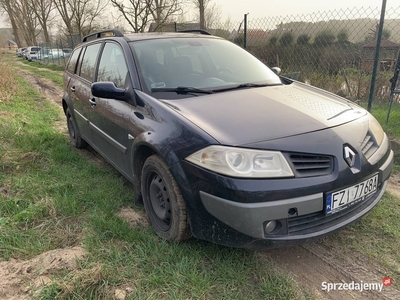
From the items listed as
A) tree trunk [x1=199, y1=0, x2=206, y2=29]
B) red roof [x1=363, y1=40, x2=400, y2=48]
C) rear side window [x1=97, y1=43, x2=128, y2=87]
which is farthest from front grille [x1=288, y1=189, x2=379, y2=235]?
tree trunk [x1=199, y1=0, x2=206, y2=29]

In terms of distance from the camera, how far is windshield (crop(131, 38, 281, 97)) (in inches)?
113

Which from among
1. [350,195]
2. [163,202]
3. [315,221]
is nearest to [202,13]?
[163,202]

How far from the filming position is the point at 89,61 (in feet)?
13.4

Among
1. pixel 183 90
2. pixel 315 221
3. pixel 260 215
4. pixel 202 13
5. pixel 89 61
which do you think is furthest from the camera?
pixel 202 13

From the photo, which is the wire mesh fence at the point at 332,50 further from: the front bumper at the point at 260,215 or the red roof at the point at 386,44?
the front bumper at the point at 260,215

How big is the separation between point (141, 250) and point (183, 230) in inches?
14.5

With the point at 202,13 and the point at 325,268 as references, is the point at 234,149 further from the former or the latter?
the point at 202,13

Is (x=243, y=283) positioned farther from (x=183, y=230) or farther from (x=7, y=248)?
(x=7, y=248)

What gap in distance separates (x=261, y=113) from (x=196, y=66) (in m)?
1.07

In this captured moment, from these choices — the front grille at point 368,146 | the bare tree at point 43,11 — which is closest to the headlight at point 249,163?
the front grille at point 368,146

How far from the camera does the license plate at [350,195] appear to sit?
6.61 ft

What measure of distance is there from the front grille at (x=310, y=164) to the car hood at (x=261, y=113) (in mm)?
179

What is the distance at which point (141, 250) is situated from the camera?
7.77ft

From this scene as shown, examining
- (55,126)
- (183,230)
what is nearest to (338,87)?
(183,230)
